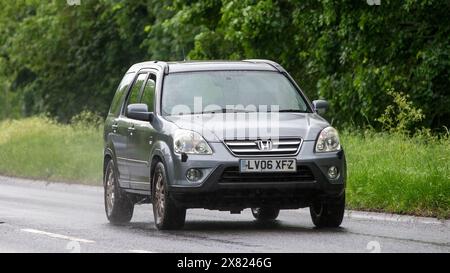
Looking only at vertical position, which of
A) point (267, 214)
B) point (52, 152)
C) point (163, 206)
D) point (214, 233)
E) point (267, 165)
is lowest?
point (52, 152)

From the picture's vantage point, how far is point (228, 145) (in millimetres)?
13961

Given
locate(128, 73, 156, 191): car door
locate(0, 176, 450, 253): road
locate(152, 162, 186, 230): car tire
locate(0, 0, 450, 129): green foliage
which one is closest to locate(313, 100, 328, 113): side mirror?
locate(0, 176, 450, 253): road

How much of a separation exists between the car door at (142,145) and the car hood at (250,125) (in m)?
0.51

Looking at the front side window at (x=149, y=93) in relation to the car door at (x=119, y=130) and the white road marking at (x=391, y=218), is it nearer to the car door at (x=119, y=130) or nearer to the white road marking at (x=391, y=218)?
the car door at (x=119, y=130)

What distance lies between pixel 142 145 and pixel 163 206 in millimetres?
1146

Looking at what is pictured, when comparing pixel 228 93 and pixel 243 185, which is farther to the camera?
pixel 228 93

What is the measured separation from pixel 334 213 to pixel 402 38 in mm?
15984

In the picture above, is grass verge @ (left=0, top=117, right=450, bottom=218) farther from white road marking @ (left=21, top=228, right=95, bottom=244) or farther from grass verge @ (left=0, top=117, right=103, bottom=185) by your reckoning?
white road marking @ (left=21, top=228, right=95, bottom=244)

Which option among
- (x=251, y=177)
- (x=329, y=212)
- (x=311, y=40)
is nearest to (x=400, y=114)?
(x=329, y=212)

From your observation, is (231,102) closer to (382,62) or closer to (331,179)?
(331,179)

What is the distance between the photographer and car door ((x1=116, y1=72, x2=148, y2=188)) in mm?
15992

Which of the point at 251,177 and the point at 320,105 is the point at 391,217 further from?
the point at 251,177

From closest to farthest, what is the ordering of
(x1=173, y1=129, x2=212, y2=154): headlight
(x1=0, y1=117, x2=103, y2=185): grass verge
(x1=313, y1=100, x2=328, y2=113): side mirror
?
(x1=173, y1=129, x2=212, y2=154): headlight, (x1=313, y1=100, x2=328, y2=113): side mirror, (x1=0, y1=117, x2=103, y2=185): grass verge

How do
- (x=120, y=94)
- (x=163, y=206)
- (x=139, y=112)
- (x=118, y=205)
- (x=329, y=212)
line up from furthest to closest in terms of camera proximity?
(x=120, y=94), (x=118, y=205), (x=139, y=112), (x=329, y=212), (x=163, y=206)
